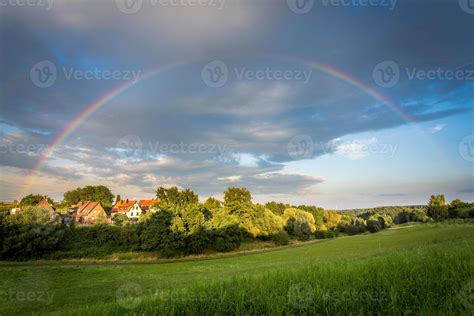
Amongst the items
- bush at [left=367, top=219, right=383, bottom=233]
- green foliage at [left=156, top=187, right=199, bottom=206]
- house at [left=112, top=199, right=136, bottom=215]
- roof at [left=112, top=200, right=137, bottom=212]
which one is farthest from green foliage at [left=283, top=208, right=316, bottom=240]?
house at [left=112, top=199, right=136, bottom=215]

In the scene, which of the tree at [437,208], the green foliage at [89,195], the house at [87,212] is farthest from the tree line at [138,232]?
the green foliage at [89,195]

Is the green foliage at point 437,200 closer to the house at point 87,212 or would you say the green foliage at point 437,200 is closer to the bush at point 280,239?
the bush at point 280,239

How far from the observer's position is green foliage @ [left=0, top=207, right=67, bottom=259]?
1651 inches

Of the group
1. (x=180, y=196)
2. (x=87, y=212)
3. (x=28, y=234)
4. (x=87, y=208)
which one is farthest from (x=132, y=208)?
(x=28, y=234)

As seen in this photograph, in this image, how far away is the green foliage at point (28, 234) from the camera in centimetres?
4194

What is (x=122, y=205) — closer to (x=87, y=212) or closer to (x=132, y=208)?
(x=132, y=208)

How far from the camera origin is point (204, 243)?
2101 inches

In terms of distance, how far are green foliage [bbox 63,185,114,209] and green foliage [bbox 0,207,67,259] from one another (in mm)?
110621

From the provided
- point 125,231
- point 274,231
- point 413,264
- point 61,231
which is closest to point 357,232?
point 274,231

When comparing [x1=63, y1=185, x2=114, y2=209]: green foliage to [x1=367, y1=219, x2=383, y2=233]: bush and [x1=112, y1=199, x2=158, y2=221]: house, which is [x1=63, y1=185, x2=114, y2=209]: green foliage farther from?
[x1=367, y1=219, x2=383, y2=233]: bush

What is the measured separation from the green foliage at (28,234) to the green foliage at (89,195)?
111 metres

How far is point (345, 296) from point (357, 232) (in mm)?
142358

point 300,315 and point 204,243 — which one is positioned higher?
point 300,315

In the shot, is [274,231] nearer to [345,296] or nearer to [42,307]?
[42,307]
